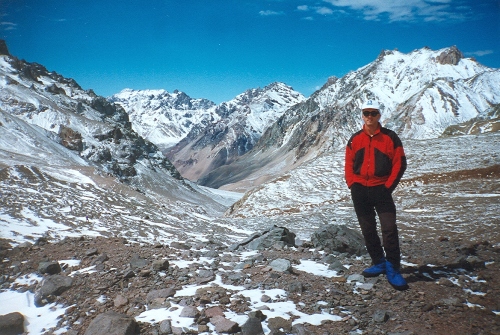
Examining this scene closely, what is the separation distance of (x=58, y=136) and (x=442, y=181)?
3569 inches

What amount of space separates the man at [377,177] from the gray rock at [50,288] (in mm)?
7309

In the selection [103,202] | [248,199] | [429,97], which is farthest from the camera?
[429,97]

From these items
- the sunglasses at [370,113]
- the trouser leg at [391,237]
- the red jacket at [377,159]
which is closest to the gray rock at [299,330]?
the trouser leg at [391,237]

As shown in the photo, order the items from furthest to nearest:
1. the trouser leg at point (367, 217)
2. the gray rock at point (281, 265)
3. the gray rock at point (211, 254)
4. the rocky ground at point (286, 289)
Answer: the gray rock at point (211, 254) → the gray rock at point (281, 265) → the trouser leg at point (367, 217) → the rocky ground at point (286, 289)

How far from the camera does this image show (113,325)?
18.0ft

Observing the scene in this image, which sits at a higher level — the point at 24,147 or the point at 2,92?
the point at 2,92

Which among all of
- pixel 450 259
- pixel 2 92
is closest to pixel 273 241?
pixel 450 259

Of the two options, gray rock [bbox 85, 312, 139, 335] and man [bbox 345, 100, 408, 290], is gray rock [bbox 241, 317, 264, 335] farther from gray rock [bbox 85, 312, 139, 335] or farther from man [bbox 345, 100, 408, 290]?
man [bbox 345, 100, 408, 290]

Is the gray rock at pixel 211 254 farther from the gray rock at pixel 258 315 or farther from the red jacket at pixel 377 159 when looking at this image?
the red jacket at pixel 377 159

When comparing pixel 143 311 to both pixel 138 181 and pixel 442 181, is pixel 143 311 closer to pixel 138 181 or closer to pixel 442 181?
pixel 442 181

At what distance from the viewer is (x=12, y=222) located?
52.2 ft

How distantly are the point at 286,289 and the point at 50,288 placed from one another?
18.0ft

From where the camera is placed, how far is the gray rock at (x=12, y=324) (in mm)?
5904

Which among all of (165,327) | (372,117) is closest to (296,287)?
(165,327)
